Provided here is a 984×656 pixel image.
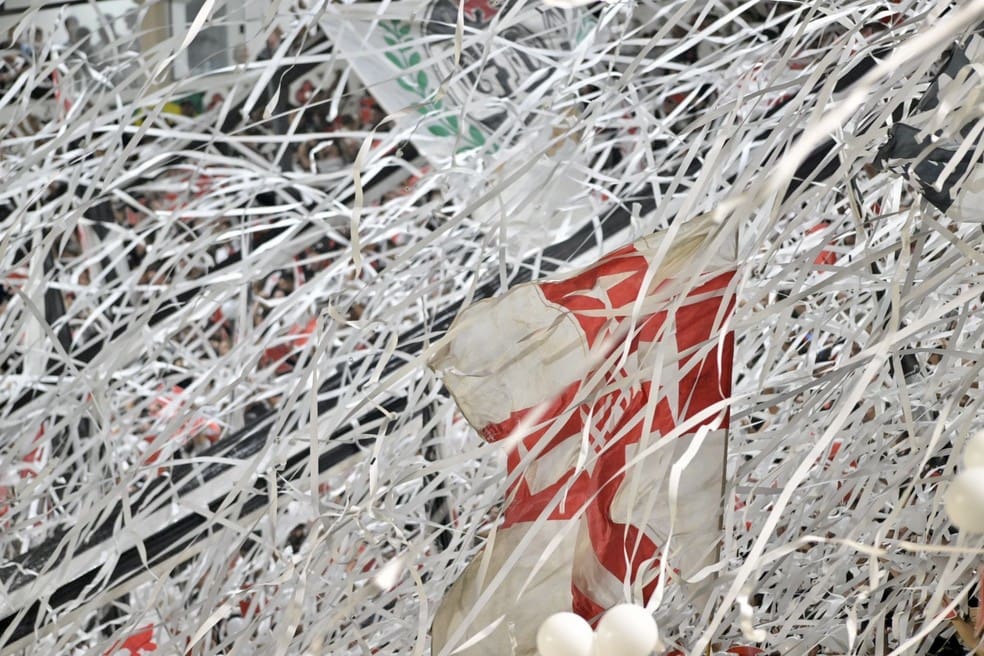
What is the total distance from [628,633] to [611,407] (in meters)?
0.16

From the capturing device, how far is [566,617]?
0.70ft

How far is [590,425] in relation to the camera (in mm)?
331

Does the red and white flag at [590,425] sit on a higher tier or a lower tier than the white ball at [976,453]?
lower

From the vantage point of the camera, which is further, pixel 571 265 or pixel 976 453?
pixel 571 265

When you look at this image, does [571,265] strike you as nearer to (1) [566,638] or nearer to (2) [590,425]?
(2) [590,425]

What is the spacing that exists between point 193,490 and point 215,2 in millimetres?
433

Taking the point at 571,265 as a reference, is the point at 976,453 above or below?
above

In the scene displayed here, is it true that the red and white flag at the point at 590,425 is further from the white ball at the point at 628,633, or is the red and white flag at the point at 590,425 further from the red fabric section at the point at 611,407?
the white ball at the point at 628,633

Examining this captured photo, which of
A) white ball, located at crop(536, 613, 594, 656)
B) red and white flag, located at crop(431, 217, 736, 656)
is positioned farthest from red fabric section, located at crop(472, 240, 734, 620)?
white ball, located at crop(536, 613, 594, 656)

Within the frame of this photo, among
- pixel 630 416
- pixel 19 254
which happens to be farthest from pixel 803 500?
pixel 19 254

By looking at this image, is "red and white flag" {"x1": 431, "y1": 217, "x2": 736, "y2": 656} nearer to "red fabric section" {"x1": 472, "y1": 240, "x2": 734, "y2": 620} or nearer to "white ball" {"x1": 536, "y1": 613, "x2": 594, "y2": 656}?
"red fabric section" {"x1": 472, "y1": 240, "x2": 734, "y2": 620}

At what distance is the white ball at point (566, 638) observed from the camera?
21 centimetres

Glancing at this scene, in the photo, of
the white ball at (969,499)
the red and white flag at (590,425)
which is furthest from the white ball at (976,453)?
the red and white flag at (590,425)

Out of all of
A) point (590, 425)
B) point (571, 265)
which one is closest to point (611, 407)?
point (590, 425)
